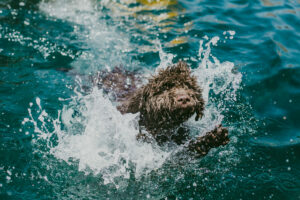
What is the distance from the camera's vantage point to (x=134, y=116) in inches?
211

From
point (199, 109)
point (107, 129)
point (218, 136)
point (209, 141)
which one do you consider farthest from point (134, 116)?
point (218, 136)

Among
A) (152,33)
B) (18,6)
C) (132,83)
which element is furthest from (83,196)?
(18,6)

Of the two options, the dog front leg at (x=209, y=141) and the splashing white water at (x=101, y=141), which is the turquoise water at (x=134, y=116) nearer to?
the splashing white water at (x=101, y=141)

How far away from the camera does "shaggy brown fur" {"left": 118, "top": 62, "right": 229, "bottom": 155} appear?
4656 millimetres

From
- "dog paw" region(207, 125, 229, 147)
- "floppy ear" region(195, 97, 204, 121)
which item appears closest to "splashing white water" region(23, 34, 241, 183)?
"floppy ear" region(195, 97, 204, 121)

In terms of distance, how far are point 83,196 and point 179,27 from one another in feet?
19.6

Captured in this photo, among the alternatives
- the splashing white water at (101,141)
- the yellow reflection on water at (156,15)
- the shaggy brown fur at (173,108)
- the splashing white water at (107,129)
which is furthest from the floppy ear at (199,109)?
the yellow reflection on water at (156,15)

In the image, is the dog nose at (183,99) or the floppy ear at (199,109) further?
the floppy ear at (199,109)

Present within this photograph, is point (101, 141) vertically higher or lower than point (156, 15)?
lower

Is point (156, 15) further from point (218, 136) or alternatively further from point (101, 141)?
point (218, 136)

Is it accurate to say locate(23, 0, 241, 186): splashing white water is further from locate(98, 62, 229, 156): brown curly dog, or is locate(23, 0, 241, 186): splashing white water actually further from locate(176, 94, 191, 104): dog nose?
locate(176, 94, 191, 104): dog nose

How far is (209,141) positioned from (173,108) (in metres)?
0.75

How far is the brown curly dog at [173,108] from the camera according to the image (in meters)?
4.66

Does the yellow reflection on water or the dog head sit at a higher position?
the yellow reflection on water
